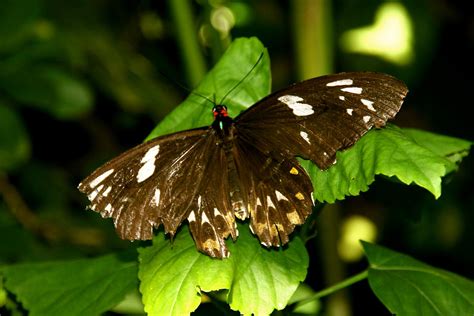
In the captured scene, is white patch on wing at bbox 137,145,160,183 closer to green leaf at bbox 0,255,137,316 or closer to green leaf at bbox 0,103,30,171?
green leaf at bbox 0,255,137,316

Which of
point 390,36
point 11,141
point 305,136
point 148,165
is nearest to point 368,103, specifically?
point 305,136

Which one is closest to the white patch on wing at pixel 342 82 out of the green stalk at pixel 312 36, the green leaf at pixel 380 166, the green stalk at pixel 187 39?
the green leaf at pixel 380 166

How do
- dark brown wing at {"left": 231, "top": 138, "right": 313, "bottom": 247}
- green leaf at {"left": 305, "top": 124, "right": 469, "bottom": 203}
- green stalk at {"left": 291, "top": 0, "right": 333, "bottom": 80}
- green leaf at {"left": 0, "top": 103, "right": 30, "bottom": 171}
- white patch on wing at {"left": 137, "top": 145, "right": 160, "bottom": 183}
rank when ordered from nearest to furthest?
green leaf at {"left": 305, "top": 124, "right": 469, "bottom": 203}
dark brown wing at {"left": 231, "top": 138, "right": 313, "bottom": 247}
white patch on wing at {"left": 137, "top": 145, "right": 160, "bottom": 183}
green stalk at {"left": 291, "top": 0, "right": 333, "bottom": 80}
green leaf at {"left": 0, "top": 103, "right": 30, "bottom": 171}

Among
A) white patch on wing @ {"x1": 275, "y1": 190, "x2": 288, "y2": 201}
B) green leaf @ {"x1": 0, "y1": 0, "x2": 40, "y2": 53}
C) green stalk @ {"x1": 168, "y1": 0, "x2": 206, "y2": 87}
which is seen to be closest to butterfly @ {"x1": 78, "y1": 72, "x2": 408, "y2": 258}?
white patch on wing @ {"x1": 275, "y1": 190, "x2": 288, "y2": 201}

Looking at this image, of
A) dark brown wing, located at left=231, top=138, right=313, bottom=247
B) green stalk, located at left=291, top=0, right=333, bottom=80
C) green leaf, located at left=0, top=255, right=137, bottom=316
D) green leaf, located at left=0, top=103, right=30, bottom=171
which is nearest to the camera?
dark brown wing, located at left=231, top=138, right=313, bottom=247

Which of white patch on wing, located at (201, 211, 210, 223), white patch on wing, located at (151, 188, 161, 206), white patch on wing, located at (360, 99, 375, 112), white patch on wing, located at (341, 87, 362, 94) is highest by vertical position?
white patch on wing, located at (341, 87, 362, 94)

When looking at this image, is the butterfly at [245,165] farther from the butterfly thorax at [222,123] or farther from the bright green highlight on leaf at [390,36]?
the bright green highlight on leaf at [390,36]

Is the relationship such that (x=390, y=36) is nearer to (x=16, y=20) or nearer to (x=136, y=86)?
(x=136, y=86)
